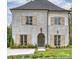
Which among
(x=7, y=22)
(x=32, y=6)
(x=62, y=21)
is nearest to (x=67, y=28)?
(x=62, y=21)

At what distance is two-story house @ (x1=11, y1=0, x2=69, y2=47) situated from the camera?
1.86m

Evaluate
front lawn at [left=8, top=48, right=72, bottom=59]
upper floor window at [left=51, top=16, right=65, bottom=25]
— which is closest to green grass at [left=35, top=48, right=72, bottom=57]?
front lawn at [left=8, top=48, right=72, bottom=59]

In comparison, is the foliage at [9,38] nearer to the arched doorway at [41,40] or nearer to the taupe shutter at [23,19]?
the taupe shutter at [23,19]

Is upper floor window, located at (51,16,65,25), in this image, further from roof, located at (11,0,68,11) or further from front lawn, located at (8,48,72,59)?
front lawn, located at (8,48,72,59)

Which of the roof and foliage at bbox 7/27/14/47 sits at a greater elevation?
the roof

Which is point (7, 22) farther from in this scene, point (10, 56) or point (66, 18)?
point (66, 18)

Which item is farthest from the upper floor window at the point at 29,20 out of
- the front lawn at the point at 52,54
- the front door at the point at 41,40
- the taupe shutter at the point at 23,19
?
the front lawn at the point at 52,54

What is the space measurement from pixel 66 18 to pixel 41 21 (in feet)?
0.70

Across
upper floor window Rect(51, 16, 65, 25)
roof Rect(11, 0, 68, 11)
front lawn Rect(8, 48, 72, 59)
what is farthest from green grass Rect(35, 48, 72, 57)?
roof Rect(11, 0, 68, 11)

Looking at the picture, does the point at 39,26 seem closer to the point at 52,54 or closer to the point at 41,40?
the point at 41,40

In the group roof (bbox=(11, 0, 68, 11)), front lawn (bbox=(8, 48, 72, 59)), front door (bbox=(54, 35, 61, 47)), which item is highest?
roof (bbox=(11, 0, 68, 11))

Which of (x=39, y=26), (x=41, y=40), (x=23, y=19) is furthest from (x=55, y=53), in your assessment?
(x=23, y=19)

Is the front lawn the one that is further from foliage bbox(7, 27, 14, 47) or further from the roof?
the roof

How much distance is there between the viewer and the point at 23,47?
1.86 meters
